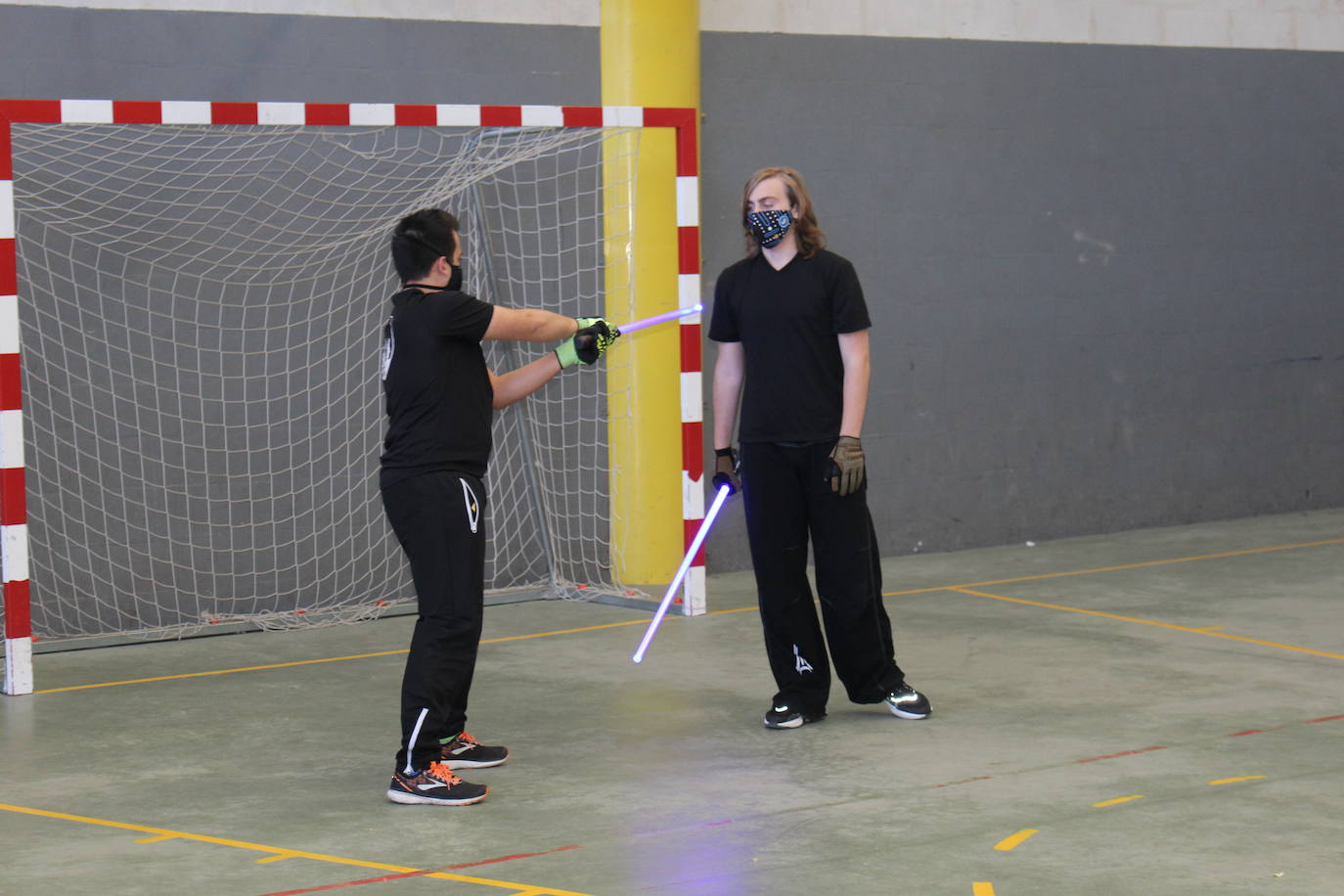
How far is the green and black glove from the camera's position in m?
4.99

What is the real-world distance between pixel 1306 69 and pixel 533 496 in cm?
561

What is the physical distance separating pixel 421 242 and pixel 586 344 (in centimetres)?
57

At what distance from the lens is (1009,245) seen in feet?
31.2

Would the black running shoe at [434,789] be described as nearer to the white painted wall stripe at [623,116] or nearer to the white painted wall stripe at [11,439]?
the white painted wall stripe at [11,439]

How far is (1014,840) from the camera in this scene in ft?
14.3

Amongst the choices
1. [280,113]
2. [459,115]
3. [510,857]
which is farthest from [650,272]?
[510,857]

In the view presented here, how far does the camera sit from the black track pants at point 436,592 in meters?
4.81

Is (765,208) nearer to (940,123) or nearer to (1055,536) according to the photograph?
(940,123)

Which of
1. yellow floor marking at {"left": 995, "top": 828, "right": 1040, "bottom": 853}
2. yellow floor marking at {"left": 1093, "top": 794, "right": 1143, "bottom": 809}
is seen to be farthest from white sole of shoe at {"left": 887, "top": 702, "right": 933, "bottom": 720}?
yellow floor marking at {"left": 995, "top": 828, "right": 1040, "bottom": 853}

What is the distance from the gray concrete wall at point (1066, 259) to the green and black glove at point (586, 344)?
145 inches

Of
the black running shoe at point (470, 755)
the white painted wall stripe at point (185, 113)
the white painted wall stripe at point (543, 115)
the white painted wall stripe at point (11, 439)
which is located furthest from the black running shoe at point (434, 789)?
the white painted wall stripe at point (543, 115)

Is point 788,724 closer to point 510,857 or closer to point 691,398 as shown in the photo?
point 510,857

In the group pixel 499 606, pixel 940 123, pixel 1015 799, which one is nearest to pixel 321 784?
pixel 1015 799

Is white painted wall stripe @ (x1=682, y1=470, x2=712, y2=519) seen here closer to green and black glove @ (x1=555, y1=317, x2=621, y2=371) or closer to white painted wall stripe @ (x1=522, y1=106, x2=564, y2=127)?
white painted wall stripe @ (x1=522, y1=106, x2=564, y2=127)
